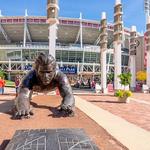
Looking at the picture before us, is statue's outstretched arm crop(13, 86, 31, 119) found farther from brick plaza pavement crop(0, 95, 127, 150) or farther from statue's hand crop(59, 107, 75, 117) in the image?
Result: statue's hand crop(59, 107, 75, 117)

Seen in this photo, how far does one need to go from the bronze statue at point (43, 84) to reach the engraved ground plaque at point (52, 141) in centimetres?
285

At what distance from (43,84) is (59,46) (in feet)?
222

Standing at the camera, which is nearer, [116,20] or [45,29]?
[116,20]

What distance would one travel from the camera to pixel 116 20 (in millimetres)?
34062

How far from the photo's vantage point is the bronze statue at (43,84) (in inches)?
310

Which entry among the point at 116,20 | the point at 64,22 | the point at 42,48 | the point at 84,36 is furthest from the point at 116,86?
the point at 84,36

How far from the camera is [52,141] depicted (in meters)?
4.42

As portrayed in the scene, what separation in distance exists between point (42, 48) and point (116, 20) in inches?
1540

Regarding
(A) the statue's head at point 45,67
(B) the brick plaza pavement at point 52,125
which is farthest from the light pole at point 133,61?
(A) the statue's head at point 45,67

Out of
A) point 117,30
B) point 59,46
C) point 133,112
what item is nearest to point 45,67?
point 133,112

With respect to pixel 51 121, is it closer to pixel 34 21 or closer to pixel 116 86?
pixel 116 86

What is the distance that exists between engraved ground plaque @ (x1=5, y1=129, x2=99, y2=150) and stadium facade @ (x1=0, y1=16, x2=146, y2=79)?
2551 inches

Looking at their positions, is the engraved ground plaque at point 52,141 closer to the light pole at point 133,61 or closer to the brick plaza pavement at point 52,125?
the brick plaza pavement at point 52,125

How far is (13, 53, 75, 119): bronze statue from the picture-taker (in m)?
7.87
